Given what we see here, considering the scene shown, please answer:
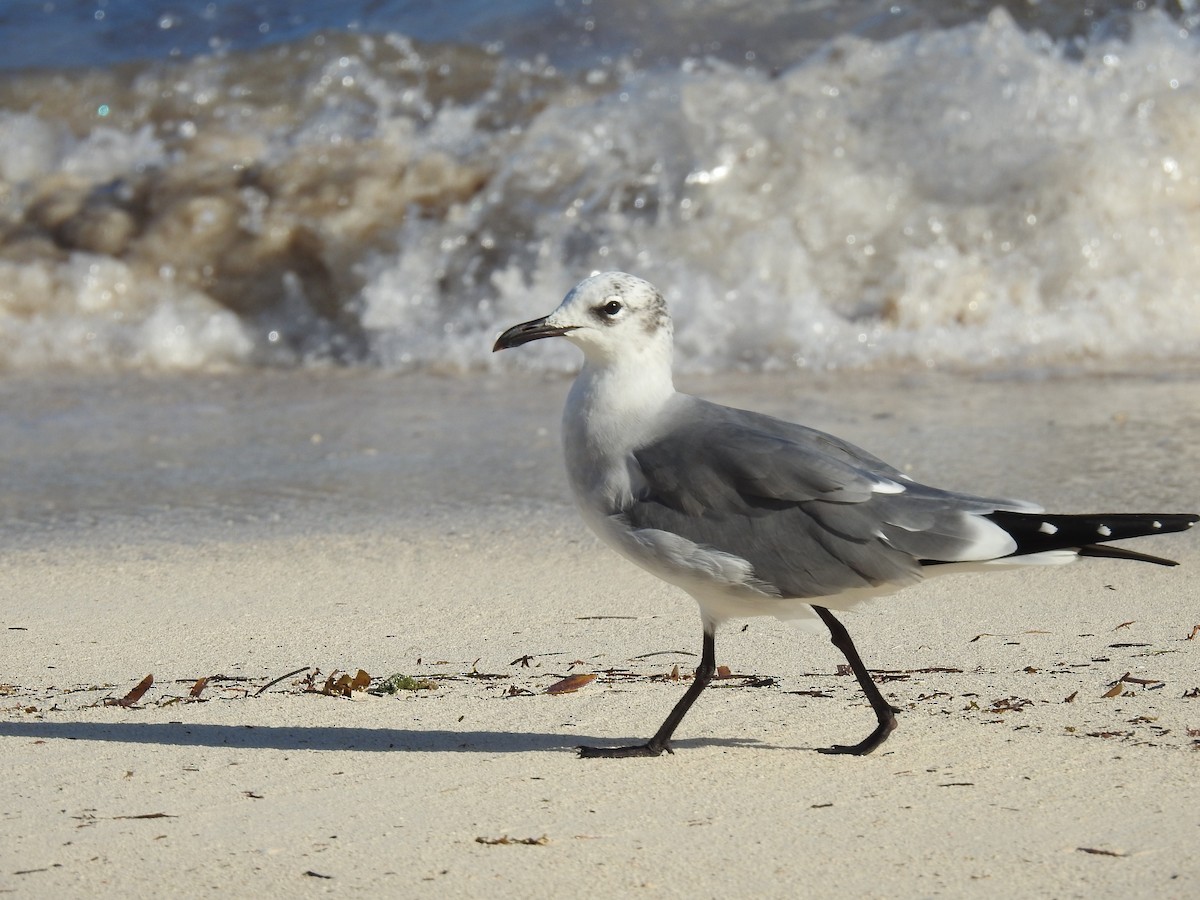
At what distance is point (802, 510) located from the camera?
326cm

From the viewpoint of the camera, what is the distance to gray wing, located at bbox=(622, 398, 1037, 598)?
3.18 metres

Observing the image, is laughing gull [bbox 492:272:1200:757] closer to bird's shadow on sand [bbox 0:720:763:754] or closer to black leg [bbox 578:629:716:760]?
black leg [bbox 578:629:716:760]

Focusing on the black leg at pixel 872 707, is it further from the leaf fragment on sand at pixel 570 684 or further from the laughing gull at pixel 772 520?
the leaf fragment on sand at pixel 570 684

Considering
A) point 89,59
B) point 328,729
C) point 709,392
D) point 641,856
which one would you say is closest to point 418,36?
point 89,59

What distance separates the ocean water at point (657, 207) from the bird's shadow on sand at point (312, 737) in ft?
17.6

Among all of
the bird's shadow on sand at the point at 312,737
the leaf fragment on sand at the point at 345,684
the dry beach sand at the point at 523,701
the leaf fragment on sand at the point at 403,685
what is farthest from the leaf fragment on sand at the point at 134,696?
the leaf fragment on sand at the point at 403,685

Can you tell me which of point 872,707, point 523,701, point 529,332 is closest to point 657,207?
point 529,332

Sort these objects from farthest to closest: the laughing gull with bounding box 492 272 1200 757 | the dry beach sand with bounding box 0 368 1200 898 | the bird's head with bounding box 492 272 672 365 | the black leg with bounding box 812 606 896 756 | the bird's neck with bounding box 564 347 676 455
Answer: the bird's head with bounding box 492 272 672 365 → the bird's neck with bounding box 564 347 676 455 → the black leg with bounding box 812 606 896 756 → the laughing gull with bounding box 492 272 1200 757 → the dry beach sand with bounding box 0 368 1200 898

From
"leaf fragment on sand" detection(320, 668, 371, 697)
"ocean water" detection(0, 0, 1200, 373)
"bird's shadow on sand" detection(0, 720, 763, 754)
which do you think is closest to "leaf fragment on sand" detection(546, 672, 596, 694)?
"bird's shadow on sand" detection(0, 720, 763, 754)

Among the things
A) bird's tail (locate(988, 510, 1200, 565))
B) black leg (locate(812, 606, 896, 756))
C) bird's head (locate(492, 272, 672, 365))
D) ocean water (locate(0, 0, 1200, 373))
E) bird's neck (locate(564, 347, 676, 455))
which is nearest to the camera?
bird's tail (locate(988, 510, 1200, 565))

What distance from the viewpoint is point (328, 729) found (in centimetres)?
343

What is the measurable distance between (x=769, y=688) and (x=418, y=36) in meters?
9.67

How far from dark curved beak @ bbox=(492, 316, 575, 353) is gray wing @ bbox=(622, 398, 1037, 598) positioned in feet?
1.18

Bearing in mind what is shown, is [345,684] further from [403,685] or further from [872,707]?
[872,707]
